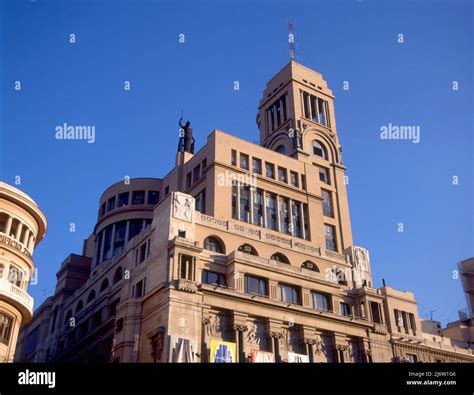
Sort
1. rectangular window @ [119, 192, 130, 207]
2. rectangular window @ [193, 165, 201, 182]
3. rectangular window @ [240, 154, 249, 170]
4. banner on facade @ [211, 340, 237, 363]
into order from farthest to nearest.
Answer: rectangular window @ [119, 192, 130, 207] < rectangular window @ [193, 165, 201, 182] < rectangular window @ [240, 154, 249, 170] < banner on facade @ [211, 340, 237, 363]

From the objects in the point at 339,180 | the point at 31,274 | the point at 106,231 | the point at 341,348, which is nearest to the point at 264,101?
the point at 339,180

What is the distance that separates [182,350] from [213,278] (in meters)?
10.5

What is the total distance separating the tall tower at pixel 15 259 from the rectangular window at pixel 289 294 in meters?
25.3

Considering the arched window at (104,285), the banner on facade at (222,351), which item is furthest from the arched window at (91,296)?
the banner on facade at (222,351)

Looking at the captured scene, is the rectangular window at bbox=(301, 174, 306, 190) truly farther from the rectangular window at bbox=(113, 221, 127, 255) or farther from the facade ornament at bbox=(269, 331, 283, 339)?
the rectangular window at bbox=(113, 221, 127, 255)

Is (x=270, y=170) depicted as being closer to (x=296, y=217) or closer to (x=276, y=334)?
(x=296, y=217)

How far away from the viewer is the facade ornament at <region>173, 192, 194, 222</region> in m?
60.0

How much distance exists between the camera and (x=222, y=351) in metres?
52.5

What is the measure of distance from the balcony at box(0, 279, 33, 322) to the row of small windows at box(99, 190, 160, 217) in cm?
4028

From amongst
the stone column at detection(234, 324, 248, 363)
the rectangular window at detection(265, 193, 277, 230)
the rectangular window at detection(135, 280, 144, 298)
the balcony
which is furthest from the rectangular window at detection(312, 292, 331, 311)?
the balcony

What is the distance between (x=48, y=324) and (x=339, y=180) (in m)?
47.5

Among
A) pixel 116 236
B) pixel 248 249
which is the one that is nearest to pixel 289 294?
pixel 248 249

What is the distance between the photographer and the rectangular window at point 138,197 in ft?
295

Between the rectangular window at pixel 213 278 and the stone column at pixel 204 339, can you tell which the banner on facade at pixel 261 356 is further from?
the rectangular window at pixel 213 278
